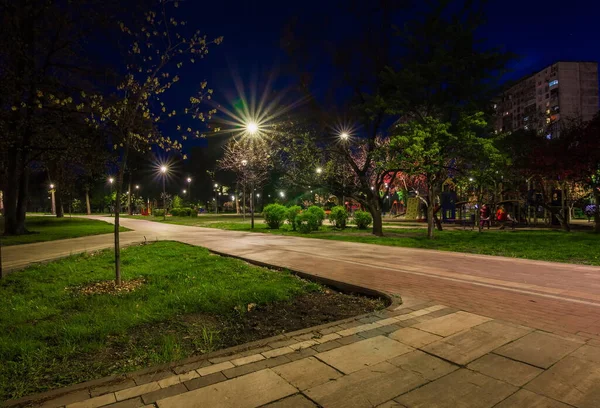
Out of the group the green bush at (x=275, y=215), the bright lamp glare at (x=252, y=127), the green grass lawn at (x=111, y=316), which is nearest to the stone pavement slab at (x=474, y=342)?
the green grass lawn at (x=111, y=316)

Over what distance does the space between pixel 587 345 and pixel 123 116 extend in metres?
7.70

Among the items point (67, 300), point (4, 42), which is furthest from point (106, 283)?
point (4, 42)

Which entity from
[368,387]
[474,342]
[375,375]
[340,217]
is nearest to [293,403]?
[368,387]

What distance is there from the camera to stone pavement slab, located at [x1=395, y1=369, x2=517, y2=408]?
9.03 ft

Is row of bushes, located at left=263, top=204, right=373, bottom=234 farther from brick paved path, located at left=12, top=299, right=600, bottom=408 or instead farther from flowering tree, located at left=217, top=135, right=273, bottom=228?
brick paved path, located at left=12, top=299, right=600, bottom=408

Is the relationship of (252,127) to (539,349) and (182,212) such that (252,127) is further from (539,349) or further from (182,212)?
(182,212)

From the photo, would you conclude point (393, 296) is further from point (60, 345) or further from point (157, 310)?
point (60, 345)

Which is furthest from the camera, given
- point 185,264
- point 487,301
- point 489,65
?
point 489,65

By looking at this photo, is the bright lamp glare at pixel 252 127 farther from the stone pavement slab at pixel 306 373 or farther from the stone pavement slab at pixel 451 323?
the stone pavement slab at pixel 306 373

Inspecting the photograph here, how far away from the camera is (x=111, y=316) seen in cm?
491

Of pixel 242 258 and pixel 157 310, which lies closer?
pixel 157 310

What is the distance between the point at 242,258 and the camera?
33.9ft

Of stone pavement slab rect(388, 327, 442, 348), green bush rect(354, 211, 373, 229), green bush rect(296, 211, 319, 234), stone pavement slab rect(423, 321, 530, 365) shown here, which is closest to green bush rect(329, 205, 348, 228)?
green bush rect(354, 211, 373, 229)

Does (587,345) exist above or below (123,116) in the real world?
below
